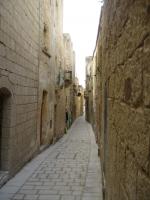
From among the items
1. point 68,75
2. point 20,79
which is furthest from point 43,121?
point 68,75

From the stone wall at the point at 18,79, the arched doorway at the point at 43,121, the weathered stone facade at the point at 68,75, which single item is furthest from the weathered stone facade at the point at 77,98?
the stone wall at the point at 18,79

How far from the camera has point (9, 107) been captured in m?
6.89

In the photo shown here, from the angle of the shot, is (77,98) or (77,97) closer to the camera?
(77,98)

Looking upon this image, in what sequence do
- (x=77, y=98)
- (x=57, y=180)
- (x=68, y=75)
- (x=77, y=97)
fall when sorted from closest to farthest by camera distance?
(x=57, y=180)
(x=68, y=75)
(x=77, y=98)
(x=77, y=97)

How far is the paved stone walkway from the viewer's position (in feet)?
19.7

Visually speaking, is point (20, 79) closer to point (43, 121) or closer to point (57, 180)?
point (57, 180)

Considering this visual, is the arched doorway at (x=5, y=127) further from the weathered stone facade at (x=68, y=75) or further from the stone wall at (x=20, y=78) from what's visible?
the weathered stone facade at (x=68, y=75)

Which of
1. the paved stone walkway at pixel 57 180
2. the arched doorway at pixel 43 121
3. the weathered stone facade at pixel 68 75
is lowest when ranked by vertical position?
the paved stone walkway at pixel 57 180

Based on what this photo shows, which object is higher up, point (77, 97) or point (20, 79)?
point (20, 79)

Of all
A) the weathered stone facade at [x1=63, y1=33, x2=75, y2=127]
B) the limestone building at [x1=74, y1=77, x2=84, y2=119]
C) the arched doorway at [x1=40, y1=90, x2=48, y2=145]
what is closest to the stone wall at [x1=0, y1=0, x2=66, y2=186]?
the arched doorway at [x1=40, y1=90, x2=48, y2=145]

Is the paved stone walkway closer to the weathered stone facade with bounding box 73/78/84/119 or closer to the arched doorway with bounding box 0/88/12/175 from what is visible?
the arched doorway with bounding box 0/88/12/175

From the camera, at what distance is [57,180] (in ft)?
23.6

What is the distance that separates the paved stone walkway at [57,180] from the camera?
601 centimetres

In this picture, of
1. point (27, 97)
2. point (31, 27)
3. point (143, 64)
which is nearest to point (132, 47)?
point (143, 64)
